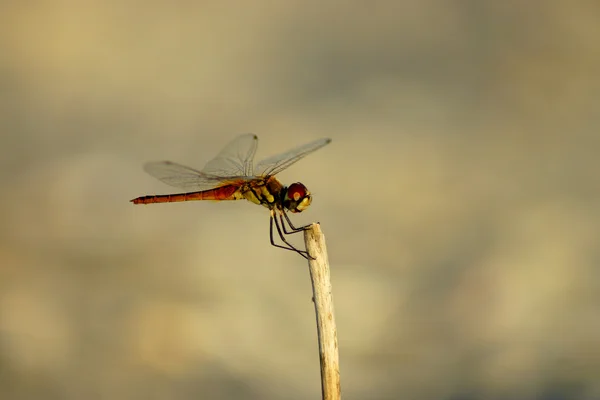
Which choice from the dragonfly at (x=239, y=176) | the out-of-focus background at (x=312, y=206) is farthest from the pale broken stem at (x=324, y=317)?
the out-of-focus background at (x=312, y=206)

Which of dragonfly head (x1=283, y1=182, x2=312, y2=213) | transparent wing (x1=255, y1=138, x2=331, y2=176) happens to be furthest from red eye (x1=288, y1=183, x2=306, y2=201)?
transparent wing (x1=255, y1=138, x2=331, y2=176)

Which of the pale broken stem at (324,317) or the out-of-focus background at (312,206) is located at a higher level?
the out-of-focus background at (312,206)

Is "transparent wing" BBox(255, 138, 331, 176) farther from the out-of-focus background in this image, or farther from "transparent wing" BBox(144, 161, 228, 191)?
the out-of-focus background

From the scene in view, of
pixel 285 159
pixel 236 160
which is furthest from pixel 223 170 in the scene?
pixel 285 159

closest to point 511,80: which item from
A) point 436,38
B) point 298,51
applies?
point 436,38

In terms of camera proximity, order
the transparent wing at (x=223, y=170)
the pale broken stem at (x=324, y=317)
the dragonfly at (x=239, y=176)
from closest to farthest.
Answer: the pale broken stem at (x=324, y=317), the dragonfly at (x=239, y=176), the transparent wing at (x=223, y=170)

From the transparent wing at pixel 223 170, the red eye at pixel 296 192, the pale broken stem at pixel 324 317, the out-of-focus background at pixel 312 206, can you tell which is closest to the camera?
the pale broken stem at pixel 324 317

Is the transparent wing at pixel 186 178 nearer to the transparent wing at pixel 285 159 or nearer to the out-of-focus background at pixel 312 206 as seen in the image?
the transparent wing at pixel 285 159
